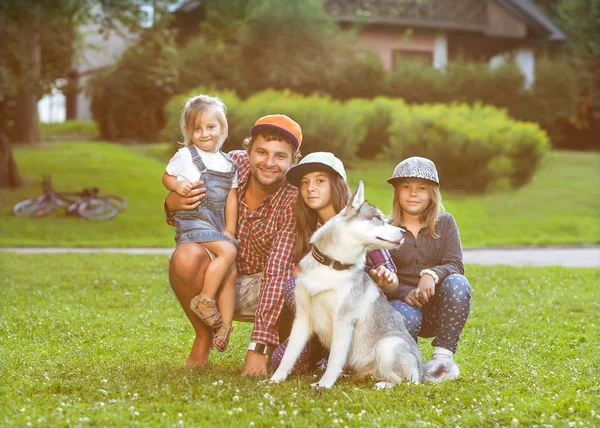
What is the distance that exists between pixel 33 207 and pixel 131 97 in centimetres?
1099

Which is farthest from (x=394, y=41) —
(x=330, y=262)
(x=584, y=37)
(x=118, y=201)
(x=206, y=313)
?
(x=330, y=262)

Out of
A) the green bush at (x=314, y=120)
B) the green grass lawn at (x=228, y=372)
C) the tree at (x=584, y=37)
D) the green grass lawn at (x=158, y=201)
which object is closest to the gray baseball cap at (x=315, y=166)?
the green grass lawn at (x=228, y=372)

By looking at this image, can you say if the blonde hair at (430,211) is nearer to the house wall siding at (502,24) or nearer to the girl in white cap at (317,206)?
the girl in white cap at (317,206)

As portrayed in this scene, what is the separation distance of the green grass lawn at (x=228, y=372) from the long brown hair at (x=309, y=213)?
0.91 metres

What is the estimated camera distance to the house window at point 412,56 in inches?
1204

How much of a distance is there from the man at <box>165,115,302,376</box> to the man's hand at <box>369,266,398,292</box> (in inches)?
23.8

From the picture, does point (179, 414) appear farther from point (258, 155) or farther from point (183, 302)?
point (258, 155)

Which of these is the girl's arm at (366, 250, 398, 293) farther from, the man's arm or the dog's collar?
the man's arm

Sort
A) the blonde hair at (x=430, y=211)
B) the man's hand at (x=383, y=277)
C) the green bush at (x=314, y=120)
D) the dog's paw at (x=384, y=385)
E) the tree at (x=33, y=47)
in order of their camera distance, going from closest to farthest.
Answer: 1. the dog's paw at (x=384, y=385)
2. the man's hand at (x=383, y=277)
3. the blonde hair at (x=430, y=211)
4. the tree at (x=33, y=47)
5. the green bush at (x=314, y=120)

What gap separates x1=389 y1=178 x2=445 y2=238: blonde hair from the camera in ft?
19.8

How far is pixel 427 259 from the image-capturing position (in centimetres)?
606

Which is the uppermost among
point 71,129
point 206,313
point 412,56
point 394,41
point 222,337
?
point 394,41

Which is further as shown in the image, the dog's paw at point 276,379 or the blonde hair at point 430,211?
the blonde hair at point 430,211

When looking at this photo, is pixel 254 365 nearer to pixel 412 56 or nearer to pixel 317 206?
pixel 317 206
